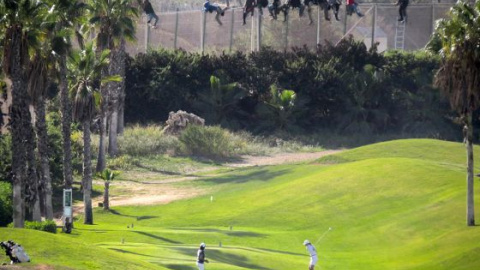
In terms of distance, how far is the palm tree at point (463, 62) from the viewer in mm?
46000

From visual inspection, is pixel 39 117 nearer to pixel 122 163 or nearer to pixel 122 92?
pixel 122 163

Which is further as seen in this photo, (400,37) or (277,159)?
(400,37)

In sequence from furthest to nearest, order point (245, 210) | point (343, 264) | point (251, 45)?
point (251, 45)
point (245, 210)
point (343, 264)

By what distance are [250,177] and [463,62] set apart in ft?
83.8

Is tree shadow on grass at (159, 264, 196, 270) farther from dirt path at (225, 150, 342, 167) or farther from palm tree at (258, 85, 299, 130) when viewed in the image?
palm tree at (258, 85, 299, 130)

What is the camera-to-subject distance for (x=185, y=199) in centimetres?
6331

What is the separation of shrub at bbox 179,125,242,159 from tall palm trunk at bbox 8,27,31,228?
35.0 m

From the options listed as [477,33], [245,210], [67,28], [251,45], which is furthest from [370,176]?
[251,45]

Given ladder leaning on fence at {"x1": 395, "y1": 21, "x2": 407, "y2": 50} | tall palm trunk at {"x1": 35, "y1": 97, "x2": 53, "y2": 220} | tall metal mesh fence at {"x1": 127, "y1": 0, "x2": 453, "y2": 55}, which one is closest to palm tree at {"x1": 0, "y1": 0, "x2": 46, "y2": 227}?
tall palm trunk at {"x1": 35, "y1": 97, "x2": 53, "y2": 220}

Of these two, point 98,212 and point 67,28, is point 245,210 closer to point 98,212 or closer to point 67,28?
point 98,212

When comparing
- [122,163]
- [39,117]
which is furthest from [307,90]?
[39,117]

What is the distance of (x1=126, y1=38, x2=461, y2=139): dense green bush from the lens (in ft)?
303

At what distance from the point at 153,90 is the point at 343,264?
5287cm

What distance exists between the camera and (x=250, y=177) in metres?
69.1
